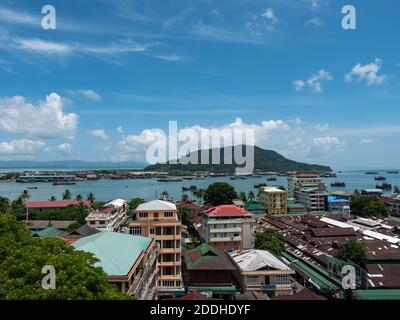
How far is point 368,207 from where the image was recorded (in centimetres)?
4609

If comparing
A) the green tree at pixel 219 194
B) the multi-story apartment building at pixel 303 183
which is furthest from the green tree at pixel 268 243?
the multi-story apartment building at pixel 303 183

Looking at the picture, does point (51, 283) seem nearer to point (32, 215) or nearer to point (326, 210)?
point (32, 215)

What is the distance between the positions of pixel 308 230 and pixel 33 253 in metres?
29.5

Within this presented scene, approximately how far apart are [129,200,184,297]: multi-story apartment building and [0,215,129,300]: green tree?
9.92 meters

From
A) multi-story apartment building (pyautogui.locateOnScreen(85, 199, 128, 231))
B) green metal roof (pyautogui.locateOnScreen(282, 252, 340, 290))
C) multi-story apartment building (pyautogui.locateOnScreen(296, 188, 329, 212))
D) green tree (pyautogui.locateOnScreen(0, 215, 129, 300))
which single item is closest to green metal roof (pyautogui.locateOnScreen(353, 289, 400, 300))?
green metal roof (pyautogui.locateOnScreen(282, 252, 340, 290))

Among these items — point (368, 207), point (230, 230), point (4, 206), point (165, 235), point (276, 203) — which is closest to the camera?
point (165, 235)

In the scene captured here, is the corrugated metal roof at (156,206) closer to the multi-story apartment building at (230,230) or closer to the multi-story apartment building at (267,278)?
the multi-story apartment building at (267,278)

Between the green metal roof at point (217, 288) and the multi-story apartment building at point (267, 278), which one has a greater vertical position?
the multi-story apartment building at point (267, 278)

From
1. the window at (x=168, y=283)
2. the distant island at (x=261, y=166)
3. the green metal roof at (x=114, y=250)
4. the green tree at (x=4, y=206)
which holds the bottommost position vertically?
the window at (x=168, y=283)

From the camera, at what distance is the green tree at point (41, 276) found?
6.60 m

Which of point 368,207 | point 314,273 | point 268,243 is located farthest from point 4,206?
point 368,207

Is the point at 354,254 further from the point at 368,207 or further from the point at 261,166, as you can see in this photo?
the point at 261,166

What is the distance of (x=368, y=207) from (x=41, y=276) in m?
46.9

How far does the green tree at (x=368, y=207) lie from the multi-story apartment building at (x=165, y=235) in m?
35.9
